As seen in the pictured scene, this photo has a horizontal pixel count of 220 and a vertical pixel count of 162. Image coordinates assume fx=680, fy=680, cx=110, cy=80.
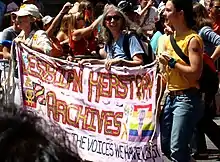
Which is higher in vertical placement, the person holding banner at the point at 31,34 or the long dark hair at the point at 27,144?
the long dark hair at the point at 27,144

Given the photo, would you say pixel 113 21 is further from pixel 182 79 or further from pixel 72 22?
pixel 72 22

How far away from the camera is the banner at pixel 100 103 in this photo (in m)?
6.50

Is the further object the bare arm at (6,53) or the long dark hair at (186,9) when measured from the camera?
the bare arm at (6,53)

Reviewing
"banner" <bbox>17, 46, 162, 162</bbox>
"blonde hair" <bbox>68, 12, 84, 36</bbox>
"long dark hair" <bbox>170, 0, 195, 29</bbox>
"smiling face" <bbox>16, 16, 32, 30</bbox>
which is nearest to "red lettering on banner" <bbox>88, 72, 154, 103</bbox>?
"banner" <bbox>17, 46, 162, 162</bbox>

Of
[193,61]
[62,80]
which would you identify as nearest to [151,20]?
[62,80]

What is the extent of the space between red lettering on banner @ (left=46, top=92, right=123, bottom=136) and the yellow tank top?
0.85m

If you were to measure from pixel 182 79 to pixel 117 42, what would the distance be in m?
1.14

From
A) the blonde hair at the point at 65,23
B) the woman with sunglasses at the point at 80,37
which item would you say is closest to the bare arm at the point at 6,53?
the woman with sunglasses at the point at 80,37

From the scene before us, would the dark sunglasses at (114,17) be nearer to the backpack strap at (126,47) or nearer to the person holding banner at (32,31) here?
the backpack strap at (126,47)

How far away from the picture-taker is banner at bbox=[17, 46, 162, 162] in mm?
6496

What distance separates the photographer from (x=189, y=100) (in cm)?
584

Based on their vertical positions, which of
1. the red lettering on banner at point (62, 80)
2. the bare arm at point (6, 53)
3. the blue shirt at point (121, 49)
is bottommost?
the red lettering on banner at point (62, 80)

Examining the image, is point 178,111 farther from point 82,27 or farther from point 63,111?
point 82,27

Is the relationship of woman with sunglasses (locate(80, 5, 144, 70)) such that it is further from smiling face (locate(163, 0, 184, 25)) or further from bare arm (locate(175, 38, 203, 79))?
bare arm (locate(175, 38, 203, 79))
